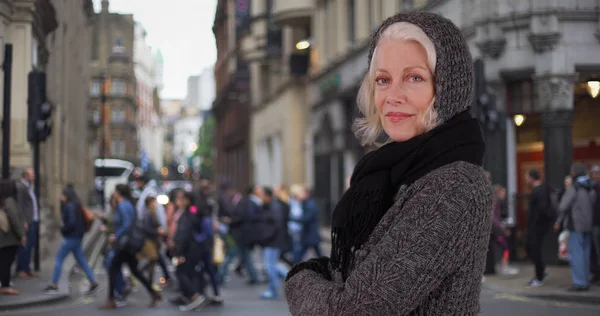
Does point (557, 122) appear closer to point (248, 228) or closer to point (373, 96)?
point (248, 228)

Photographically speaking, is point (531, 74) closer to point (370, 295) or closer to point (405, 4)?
point (405, 4)

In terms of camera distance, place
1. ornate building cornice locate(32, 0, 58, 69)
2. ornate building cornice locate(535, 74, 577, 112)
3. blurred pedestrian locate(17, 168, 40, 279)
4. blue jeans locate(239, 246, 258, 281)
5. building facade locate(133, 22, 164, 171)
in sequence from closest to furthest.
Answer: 1. blurred pedestrian locate(17, 168, 40, 279)
2. blue jeans locate(239, 246, 258, 281)
3. ornate building cornice locate(535, 74, 577, 112)
4. ornate building cornice locate(32, 0, 58, 69)
5. building facade locate(133, 22, 164, 171)

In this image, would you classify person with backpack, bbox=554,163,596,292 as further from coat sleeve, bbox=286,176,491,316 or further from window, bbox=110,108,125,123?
window, bbox=110,108,125,123

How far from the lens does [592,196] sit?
46.7ft

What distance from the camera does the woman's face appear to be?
2.15 meters

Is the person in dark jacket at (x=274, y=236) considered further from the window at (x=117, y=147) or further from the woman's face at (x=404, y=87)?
the window at (x=117, y=147)

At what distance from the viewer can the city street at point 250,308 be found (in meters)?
12.3

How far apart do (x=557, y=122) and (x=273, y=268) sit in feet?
24.0

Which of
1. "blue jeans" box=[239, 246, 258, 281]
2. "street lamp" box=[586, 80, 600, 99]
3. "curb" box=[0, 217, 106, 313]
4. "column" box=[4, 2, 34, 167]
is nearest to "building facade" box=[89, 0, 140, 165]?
"curb" box=[0, 217, 106, 313]

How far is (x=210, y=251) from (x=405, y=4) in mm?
14059

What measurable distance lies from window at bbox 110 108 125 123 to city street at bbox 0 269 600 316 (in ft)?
343

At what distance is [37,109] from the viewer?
17.0m

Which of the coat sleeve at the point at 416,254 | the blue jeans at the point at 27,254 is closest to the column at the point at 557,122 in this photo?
the blue jeans at the point at 27,254

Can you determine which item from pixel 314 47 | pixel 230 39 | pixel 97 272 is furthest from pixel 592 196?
pixel 230 39
